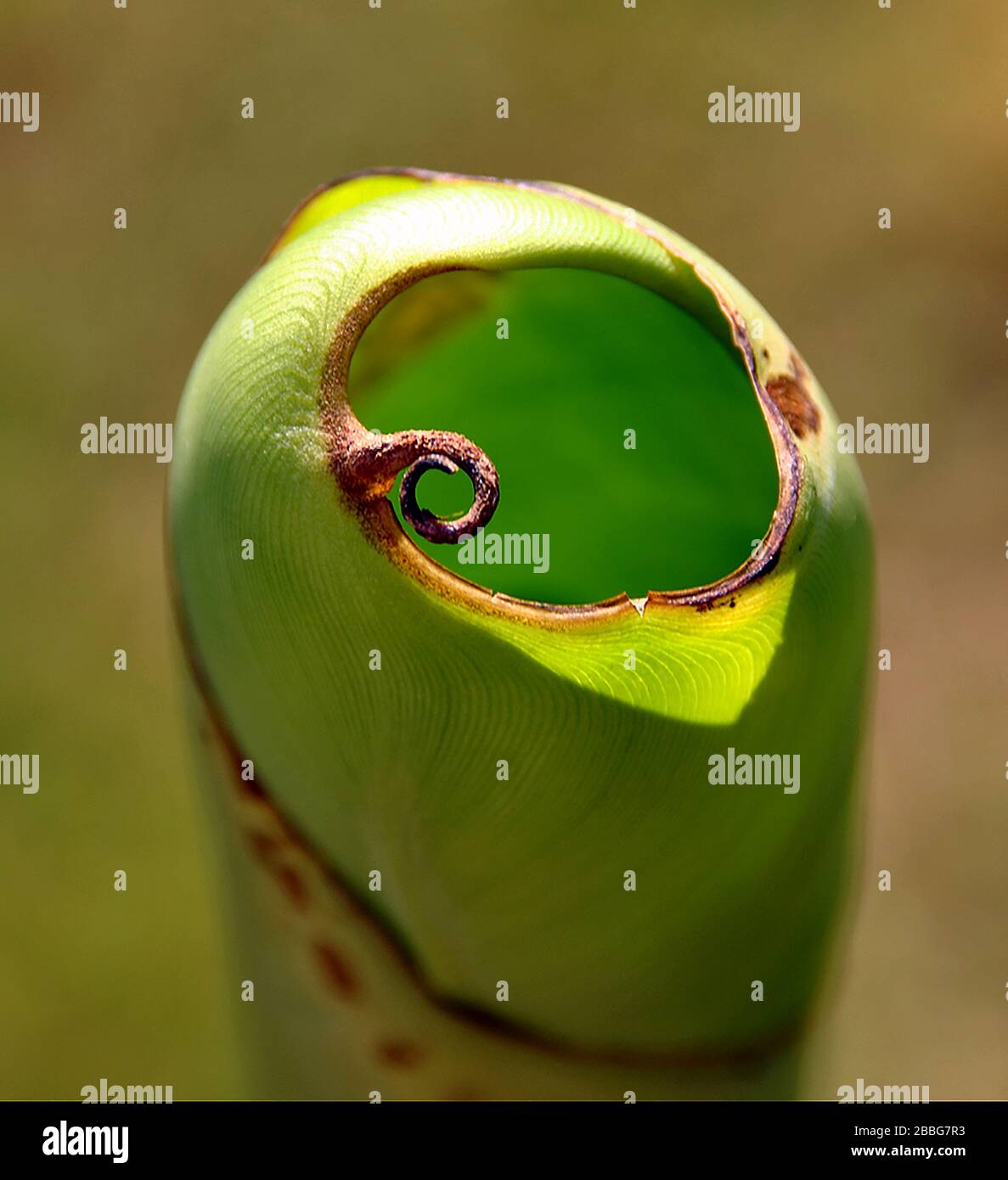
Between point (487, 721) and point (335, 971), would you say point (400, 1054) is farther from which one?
point (487, 721)

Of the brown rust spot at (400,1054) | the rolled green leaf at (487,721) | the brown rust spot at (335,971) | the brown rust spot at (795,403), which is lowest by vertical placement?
the brown rust spot at (400,1054)

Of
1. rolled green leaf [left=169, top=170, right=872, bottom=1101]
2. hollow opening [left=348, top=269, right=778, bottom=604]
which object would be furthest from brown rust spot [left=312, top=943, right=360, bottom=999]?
hollow opening [left=348, top=269, right=778, bottom=604]

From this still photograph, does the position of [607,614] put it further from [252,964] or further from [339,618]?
[252,964]

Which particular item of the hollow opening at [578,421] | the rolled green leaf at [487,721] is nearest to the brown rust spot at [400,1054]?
the rolled green leaf at [487,721]

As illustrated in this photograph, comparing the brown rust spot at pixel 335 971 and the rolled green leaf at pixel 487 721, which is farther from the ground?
the rolled green leaf at pixel 487 721

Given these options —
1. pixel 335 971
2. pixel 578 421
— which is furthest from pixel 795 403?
pixel 335 971

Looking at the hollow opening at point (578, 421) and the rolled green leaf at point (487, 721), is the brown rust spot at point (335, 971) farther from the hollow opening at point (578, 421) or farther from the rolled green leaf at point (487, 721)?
the hollow opening at point (578, 421)

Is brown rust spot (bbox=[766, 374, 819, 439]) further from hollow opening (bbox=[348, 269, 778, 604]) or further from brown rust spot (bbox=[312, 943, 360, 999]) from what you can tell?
brown rust spot (bbox=[312, 943, 360, 999])

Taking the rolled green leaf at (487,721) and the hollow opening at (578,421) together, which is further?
the hollow opening at (578,421)
